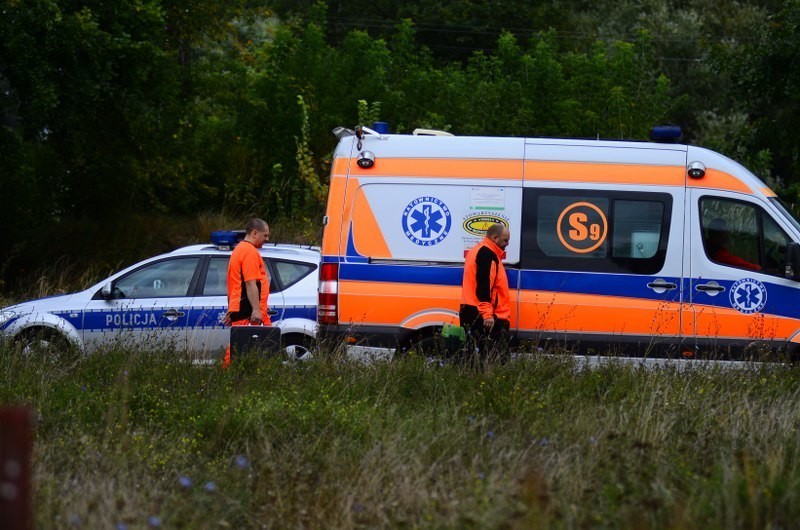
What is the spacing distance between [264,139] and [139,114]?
3696 millimetres

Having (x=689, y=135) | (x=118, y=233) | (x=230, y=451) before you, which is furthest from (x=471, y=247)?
(x=689, y=135)

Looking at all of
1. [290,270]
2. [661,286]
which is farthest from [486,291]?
[290,270]

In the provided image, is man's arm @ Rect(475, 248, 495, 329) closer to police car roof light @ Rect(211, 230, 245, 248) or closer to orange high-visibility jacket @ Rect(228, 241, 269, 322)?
orange high-visibility jacket @ Rect(228, 241, 269, 322)

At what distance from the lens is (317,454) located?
6.23 m

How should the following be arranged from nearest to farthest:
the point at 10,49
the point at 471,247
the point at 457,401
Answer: the point at 457,401, the point at 471,247, the point at 10,49

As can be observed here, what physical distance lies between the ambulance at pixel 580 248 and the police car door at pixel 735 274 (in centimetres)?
1

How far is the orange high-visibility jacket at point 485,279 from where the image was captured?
922 cm

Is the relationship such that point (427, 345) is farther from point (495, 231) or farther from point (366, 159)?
point (366, 159)

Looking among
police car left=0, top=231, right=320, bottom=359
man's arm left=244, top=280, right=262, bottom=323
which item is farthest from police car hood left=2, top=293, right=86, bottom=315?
man's arm left=244, top=280, right=262, bottom=323

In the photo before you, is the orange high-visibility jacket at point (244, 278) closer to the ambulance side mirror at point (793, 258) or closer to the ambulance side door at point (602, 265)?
the ambulance side door at point (602, 265)

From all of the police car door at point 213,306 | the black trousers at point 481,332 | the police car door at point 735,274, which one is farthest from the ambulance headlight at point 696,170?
the police car door at point 213,306

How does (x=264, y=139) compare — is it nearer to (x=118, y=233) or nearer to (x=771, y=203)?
(x=118, y=233)

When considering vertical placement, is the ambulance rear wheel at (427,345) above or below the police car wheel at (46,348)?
above

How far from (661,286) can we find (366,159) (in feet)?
9.34
